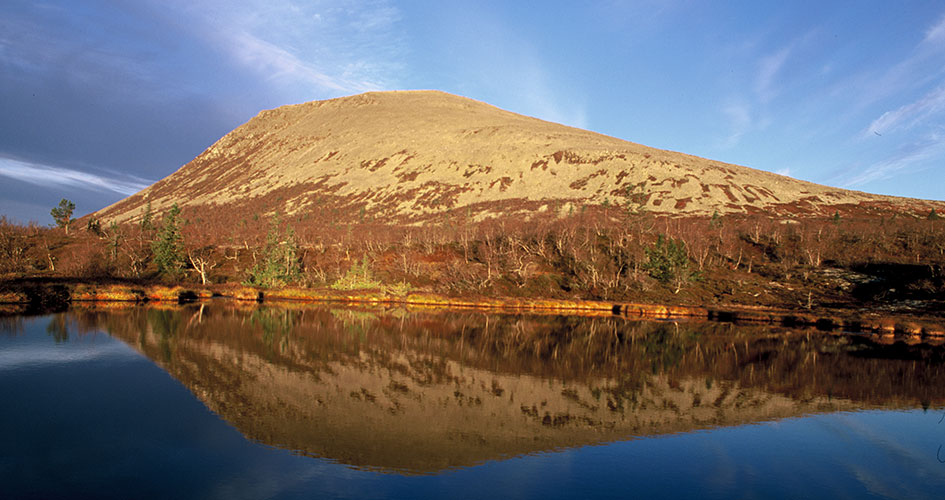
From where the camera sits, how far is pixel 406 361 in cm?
2281

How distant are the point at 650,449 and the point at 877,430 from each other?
313 inches

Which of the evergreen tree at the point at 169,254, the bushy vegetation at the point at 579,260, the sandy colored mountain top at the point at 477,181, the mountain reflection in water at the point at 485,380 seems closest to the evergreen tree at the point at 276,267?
the bushy vegetation at the point at 579,260

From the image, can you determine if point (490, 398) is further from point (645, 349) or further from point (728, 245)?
point (728, 245)

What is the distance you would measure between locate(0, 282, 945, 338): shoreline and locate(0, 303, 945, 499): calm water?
15431 millimetres

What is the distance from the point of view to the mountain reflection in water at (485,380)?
44.2 feet

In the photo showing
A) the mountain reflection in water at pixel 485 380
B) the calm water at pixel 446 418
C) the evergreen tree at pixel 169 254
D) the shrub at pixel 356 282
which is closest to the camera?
the calm water at pixel 446 418

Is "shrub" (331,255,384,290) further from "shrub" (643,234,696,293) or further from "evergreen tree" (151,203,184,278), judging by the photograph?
"shrub" (643,234,696,293)

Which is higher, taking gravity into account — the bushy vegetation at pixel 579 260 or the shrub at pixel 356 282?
the bushy vegetation at pixel 579 260

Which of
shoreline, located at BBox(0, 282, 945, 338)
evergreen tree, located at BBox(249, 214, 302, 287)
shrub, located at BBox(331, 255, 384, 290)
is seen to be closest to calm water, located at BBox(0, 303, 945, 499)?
shoreline, located at BBox(0, 282, 945, 338)

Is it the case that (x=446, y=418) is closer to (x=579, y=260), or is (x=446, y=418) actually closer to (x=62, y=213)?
(x=579, y=260)

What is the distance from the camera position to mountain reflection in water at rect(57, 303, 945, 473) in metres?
13.5

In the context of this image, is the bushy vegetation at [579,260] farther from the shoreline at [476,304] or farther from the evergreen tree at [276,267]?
the shoreline at [476,304]

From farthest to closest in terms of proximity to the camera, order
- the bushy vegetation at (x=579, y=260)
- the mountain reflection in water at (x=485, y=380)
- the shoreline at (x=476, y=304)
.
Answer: the bushy vegetation at (x=579, y=260) → the shoreline at (x=476, y=304) → the mountain reflection in water at (x=485, y=380)

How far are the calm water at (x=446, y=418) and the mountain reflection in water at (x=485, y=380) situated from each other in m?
0.11
